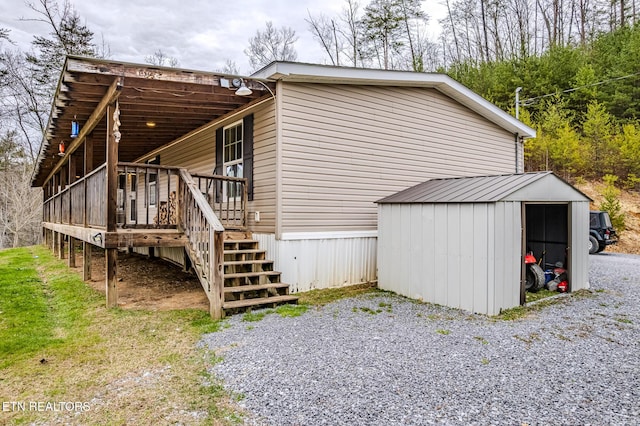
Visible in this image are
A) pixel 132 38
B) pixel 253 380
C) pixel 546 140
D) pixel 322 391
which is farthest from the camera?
pixel 132 38

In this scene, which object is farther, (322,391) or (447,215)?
(447,215)

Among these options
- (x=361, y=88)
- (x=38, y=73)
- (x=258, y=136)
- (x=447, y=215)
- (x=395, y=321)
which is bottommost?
(x=395, y=321)

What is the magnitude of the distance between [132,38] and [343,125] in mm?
22199

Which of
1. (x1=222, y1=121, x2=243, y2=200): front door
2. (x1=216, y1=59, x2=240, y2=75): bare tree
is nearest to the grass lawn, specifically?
(x1=222, y1=121, x2=243, y2=200): front door

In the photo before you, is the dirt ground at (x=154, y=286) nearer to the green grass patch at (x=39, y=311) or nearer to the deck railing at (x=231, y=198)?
the green grass patch at (x=39, y=311)

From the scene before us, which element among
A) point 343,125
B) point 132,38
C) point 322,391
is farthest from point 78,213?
point 132,38

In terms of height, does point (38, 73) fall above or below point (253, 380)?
above

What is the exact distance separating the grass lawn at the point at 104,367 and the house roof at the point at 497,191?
3.68 metres

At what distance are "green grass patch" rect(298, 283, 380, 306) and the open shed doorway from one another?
10.4 feet

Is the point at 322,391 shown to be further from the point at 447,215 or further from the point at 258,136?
the point at 258,136

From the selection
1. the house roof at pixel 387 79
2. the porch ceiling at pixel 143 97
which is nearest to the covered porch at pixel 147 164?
the porch ceiling at pixel 143 97

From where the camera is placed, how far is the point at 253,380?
3.14 meters

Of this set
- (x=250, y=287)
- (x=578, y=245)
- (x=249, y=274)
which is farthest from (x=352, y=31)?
(x=250, y=287)

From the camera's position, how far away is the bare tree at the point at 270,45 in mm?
22500
